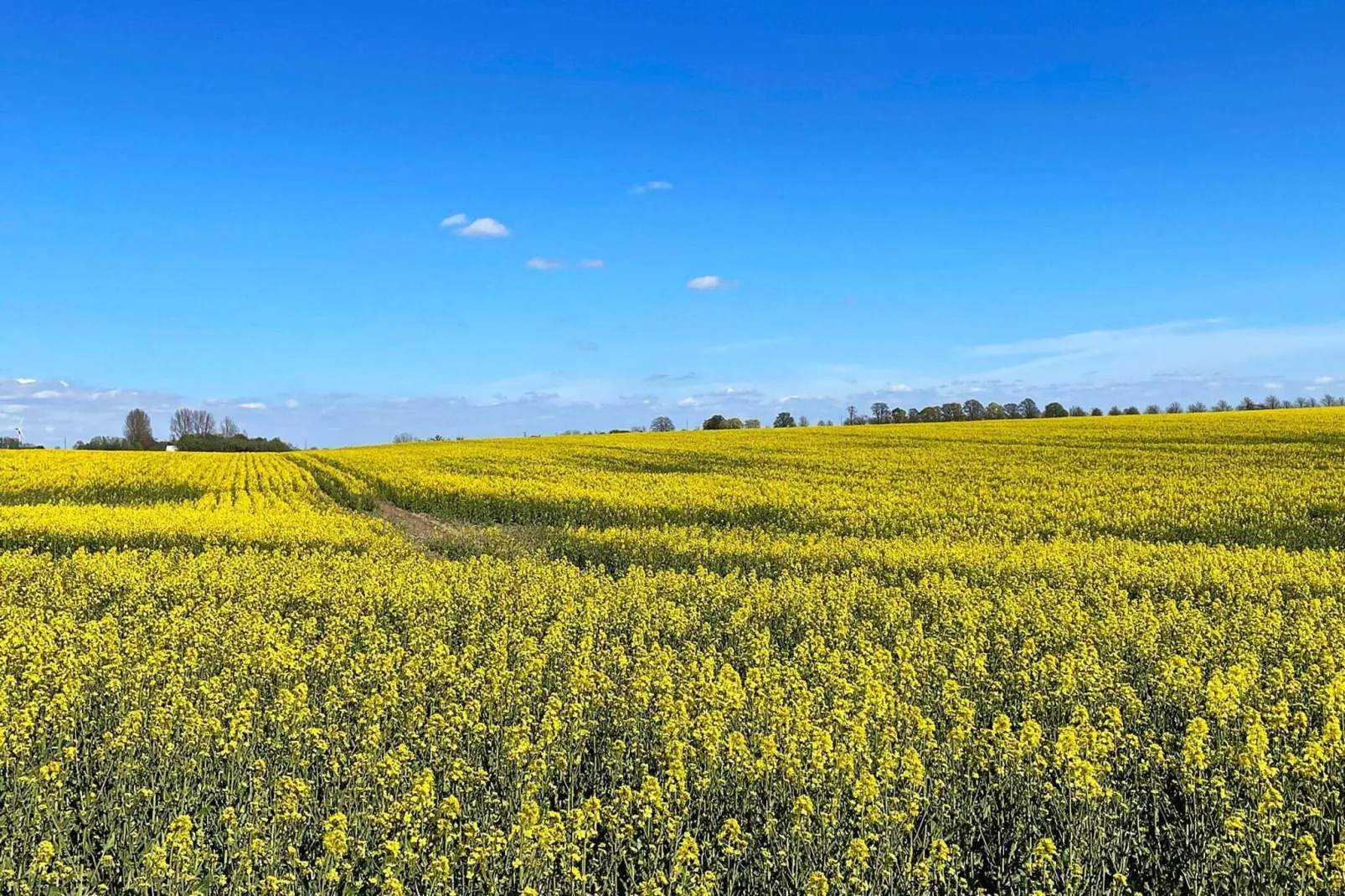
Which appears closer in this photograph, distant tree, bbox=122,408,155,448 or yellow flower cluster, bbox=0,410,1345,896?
yellow flower cluster, bbox=0,410,1345,896

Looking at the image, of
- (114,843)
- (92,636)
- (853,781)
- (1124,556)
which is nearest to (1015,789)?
(853,781)

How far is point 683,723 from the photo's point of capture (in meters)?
6.82

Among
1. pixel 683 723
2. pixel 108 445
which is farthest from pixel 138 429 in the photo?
pixel 683 723

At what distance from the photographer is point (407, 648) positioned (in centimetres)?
1077

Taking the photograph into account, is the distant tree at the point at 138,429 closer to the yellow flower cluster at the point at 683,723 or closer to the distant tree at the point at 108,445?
the distant tree at the point at 108,445

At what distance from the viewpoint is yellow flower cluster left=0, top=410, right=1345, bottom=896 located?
17.9 feet

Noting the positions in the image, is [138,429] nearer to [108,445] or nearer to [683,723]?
[108,445]

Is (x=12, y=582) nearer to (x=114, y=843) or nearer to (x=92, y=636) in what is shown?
(x=92, y=636)

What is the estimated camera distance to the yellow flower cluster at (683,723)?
5.46 meters

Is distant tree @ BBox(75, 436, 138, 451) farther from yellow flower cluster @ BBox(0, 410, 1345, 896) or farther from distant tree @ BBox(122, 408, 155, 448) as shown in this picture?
yellow flower cluster @ BBox(0, 410, 1345, 896)

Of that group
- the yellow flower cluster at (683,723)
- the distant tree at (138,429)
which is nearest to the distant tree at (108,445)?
the distant tree at (138,429)

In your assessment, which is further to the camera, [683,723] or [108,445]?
[108,445]

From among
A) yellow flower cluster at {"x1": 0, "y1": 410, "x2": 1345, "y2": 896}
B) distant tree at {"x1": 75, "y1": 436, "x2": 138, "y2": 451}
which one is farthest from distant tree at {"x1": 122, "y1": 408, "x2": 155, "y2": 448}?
yellow flower cluster at {"x1": 0, "y1": 410, "x2": 1345, "y2": 896}

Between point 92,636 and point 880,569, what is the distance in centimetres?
1212
